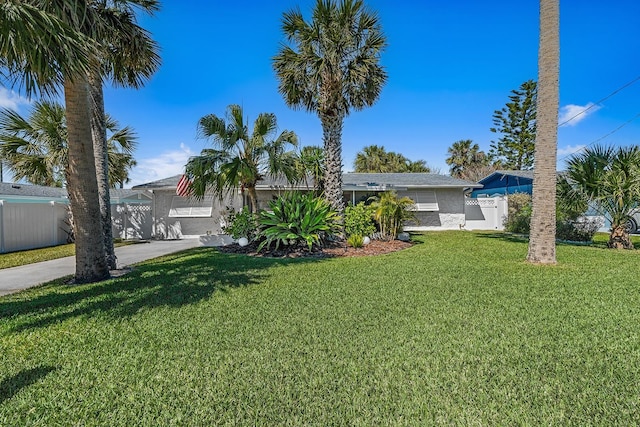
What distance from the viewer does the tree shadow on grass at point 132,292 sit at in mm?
4836

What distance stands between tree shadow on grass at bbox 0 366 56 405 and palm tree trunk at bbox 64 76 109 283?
4.32 meters

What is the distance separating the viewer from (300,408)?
2428 mm

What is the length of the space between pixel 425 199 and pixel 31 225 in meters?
19.6

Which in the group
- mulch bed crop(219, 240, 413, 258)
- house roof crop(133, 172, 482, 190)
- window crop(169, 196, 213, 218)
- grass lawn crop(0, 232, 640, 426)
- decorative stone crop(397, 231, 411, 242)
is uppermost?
house roof crop(133, 172, 482, 190)

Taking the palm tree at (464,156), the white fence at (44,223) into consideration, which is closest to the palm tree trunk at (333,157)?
the white fence at (44,223)

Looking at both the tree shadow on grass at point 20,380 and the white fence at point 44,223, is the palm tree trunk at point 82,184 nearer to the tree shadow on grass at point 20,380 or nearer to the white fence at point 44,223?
the tree shadow on grass at point 20,380

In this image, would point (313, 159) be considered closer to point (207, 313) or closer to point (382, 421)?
point (207, 313)

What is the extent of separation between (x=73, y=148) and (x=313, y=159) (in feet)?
27.7

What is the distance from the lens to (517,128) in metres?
33.1

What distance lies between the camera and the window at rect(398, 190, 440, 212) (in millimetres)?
19266

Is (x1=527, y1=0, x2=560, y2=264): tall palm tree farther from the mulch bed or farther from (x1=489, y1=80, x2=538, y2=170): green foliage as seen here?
(x1=489, y1=80, x2=538, y2=170): green foliage

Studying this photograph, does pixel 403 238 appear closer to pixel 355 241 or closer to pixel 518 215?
pixel 355 241

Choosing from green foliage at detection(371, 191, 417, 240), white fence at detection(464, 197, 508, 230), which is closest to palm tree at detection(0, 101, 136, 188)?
green foliage at detection(371, 191, 417, 240)

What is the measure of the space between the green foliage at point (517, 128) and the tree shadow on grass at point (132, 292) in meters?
33.6
